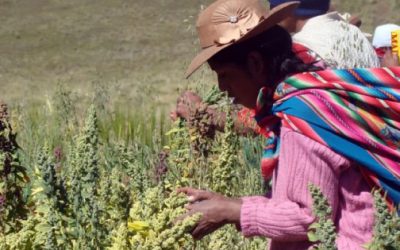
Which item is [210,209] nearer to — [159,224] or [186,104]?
[159,224]

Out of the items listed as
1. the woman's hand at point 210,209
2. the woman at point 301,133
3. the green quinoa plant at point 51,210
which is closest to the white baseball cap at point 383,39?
the woman at point 301,133

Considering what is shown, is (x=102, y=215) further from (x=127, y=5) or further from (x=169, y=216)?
(x=127, y=5)

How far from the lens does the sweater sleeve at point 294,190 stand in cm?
243

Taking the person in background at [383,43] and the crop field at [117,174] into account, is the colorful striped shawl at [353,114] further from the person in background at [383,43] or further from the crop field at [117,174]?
the person in background at [383,43]

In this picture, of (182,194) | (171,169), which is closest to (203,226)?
(182,194)

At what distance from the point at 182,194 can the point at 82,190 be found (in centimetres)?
40

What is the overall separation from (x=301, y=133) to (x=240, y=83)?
273 mm

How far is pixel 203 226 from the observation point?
252 cm

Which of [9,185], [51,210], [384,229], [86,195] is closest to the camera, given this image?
[384,229]

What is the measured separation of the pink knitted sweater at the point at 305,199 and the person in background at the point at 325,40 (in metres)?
0.35

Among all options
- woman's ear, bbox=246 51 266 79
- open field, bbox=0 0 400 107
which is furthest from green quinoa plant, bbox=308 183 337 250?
open field, bbox=0 0 400 107

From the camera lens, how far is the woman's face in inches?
103

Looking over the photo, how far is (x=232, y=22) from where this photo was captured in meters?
2.68

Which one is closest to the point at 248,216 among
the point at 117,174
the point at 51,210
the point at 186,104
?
the point at 117,174
